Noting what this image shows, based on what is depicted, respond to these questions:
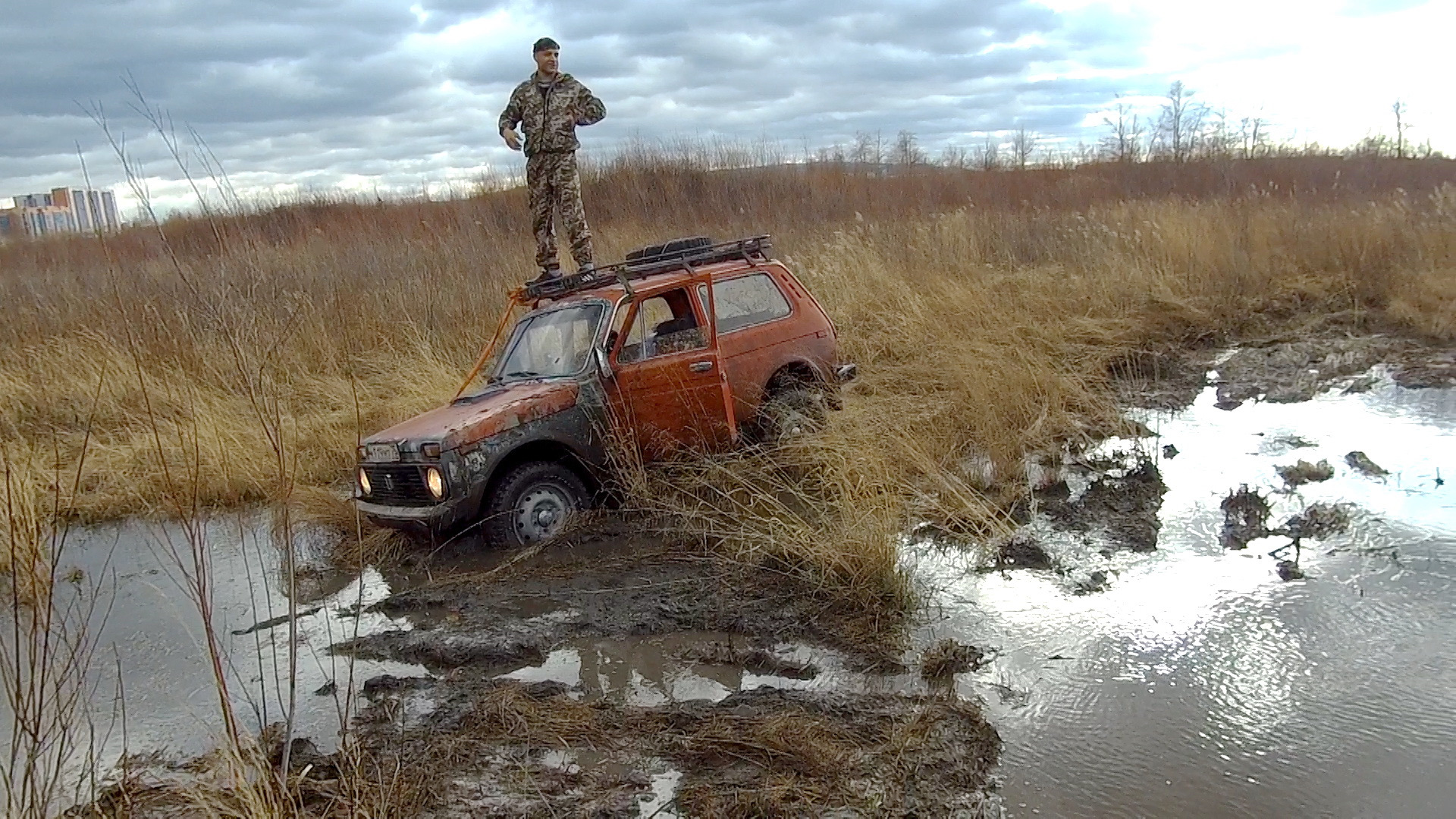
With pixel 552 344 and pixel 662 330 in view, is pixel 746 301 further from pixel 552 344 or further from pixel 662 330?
pixel 552 344

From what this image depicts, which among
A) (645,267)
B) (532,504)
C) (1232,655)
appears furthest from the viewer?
(645,267)

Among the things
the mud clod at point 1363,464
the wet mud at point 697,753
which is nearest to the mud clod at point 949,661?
the wet mud at point 697,753

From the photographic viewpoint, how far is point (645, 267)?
6488 mm

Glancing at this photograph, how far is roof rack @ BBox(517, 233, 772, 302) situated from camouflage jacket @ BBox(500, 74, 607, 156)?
1.91 metres

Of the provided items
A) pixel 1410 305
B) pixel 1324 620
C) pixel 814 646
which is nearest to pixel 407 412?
pixel 814 646

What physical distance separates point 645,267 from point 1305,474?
442 cm

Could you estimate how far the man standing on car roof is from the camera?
8.19 m

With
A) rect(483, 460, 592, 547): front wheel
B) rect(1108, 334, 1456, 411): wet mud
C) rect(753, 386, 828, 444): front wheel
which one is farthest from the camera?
rect(1108, 334, 1456, 411): wet mud

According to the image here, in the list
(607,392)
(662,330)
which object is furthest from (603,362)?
(662,330)

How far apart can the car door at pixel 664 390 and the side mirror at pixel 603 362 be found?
0.05 m

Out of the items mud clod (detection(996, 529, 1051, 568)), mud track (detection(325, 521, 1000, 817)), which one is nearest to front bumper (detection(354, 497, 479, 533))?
mud track (detection(325, 521, 1000, 817))

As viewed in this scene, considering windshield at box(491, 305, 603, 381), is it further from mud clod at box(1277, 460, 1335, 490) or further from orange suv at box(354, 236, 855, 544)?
mud clod at box(1277, 460, 1335, 490)

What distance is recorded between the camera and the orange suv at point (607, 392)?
5508 mm

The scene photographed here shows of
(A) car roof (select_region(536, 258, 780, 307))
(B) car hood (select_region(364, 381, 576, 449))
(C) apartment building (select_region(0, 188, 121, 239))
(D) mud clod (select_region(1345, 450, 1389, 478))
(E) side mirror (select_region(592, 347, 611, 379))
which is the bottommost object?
(D) mud clod (select_region(1345, 450, 1389, 478))
